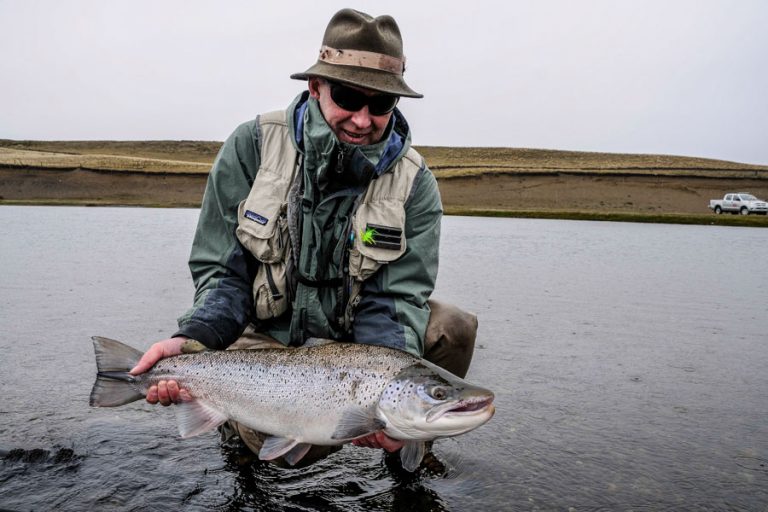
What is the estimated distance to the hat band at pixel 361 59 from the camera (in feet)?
12.3

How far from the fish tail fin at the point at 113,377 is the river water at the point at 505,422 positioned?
0.49 metres

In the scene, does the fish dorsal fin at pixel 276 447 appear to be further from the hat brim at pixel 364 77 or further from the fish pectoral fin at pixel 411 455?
the hat brim at pixel 364 77

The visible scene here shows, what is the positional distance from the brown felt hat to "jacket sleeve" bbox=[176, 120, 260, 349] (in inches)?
26.0

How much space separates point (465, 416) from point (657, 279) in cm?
1075

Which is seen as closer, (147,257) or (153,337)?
(153,337)

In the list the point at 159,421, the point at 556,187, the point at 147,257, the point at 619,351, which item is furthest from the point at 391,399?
the point at 556,187

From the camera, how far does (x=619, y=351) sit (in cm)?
689

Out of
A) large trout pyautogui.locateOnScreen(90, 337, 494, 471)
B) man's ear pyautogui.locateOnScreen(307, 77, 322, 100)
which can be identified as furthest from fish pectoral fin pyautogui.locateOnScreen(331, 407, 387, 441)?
man's ear pyautogui.locateOnScreen(307, 77, 322, 100)

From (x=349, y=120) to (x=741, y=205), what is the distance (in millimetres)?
49593

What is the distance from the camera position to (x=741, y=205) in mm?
47156

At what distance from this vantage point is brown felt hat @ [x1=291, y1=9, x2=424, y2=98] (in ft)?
12.2

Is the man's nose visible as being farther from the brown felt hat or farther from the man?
the brown felt hat

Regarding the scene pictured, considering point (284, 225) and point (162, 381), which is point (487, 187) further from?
point (162, 381)

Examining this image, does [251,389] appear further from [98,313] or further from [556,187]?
[556,187]
